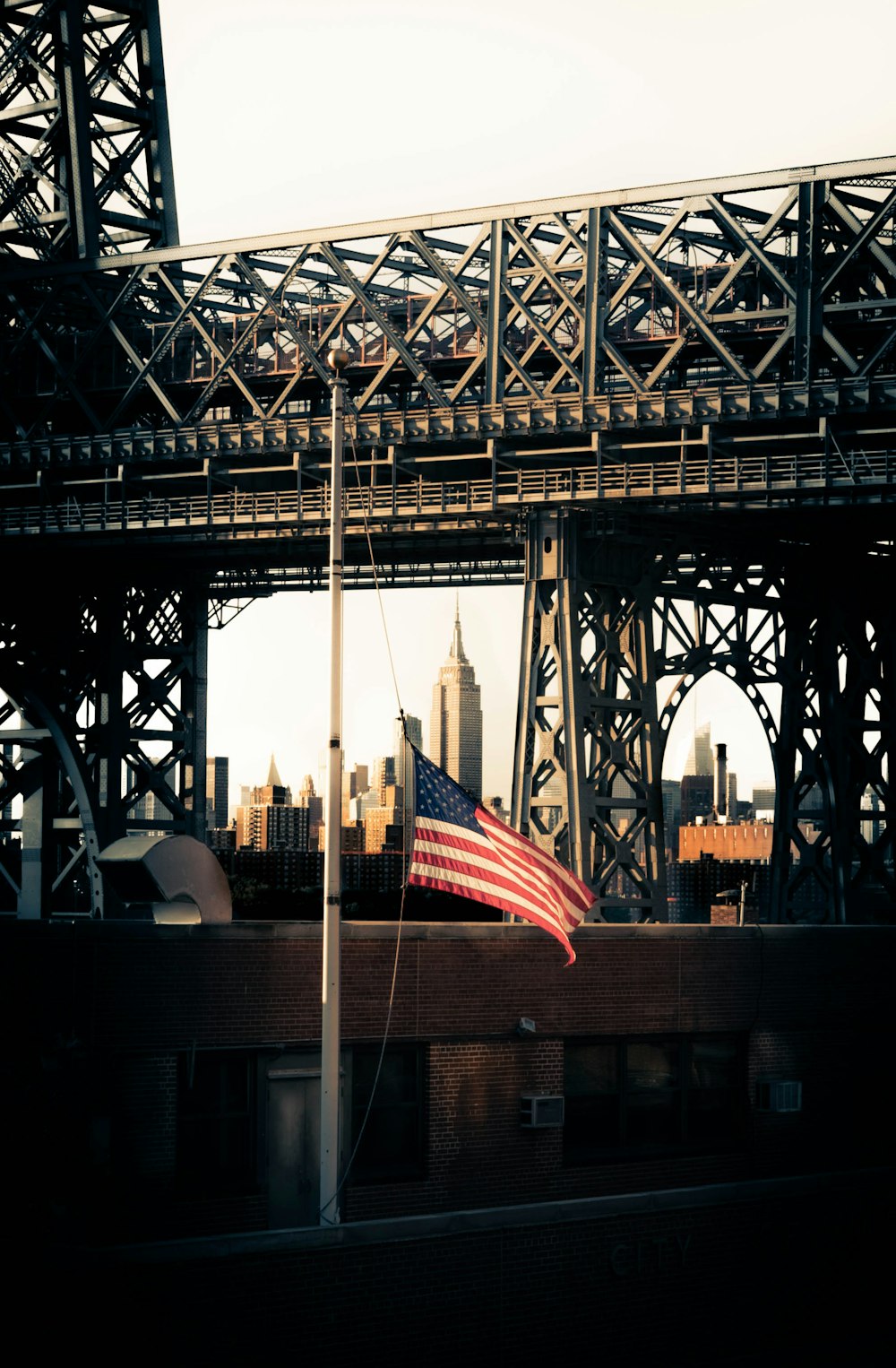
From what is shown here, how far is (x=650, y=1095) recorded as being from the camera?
2852cm

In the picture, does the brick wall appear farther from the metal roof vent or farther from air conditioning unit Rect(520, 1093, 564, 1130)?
the metal roof vent

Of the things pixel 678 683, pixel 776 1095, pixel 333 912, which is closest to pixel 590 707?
pixel 678 683

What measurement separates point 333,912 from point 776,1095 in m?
8.93

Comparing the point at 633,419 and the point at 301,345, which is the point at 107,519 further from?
the point at 633,419

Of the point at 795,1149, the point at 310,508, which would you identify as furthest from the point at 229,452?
the point at 795,1149

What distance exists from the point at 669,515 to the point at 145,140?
30668 millimetres

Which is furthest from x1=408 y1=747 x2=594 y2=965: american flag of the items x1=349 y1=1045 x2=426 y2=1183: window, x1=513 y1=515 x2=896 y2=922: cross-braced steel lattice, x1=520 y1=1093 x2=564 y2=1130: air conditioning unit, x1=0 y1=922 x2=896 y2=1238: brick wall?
x1=513 y1=515 x2=896 y2=922: cross-braced steel lattice

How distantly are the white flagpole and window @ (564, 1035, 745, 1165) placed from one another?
4499 mm

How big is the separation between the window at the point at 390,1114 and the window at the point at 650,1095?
2.41 meters

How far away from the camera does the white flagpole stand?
23812 mm

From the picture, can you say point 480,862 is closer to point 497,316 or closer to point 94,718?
point 497,316

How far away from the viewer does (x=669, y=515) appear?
53188 millimetres

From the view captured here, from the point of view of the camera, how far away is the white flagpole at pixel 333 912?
23.8 meters

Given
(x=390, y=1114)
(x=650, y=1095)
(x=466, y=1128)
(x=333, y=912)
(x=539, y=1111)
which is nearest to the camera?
(x=333, y=912)
